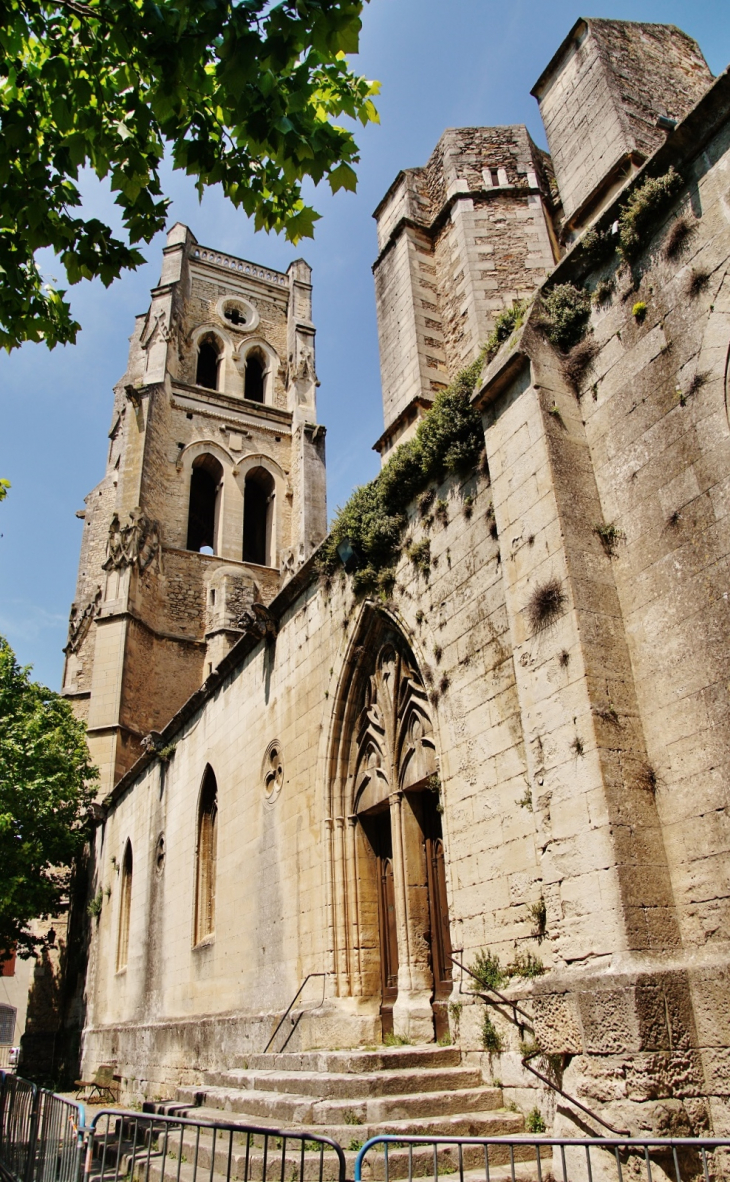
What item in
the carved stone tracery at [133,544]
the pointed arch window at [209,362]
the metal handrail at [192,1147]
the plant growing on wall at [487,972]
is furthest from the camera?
the pointed arch window at [209,362]

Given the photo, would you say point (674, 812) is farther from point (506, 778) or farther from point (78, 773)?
point (78, 773)

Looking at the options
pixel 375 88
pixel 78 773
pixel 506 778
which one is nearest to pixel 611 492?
pixel 506 778

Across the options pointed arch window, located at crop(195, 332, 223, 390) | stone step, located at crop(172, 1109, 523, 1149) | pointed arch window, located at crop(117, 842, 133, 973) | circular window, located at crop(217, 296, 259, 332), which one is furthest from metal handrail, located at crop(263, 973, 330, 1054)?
circular window, located at crop(217, 296, 259, 332)

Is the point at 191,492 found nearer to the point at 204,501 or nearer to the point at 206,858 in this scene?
the point at 204,501

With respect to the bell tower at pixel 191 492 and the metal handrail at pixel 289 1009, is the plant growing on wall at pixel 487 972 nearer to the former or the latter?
the metal handrail at pixel 289 1009

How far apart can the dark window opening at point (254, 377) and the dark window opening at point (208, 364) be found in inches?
51.3

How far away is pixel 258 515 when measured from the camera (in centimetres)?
3088

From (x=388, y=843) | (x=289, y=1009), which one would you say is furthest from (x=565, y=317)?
(x=289, y=1009)

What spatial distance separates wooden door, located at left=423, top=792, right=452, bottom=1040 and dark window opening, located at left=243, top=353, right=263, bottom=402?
91.0 ft

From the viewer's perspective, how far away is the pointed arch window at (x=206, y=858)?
468 inches

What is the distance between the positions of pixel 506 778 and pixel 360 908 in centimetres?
291

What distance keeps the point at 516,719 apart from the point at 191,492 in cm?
2471

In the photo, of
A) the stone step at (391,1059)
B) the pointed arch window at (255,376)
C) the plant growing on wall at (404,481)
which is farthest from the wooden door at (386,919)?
the pointed arch window at (255,376)

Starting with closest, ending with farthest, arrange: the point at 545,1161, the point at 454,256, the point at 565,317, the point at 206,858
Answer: the point at 545,1161 < the point at 565,317 < the point at 454,256 < the point at 206,858
